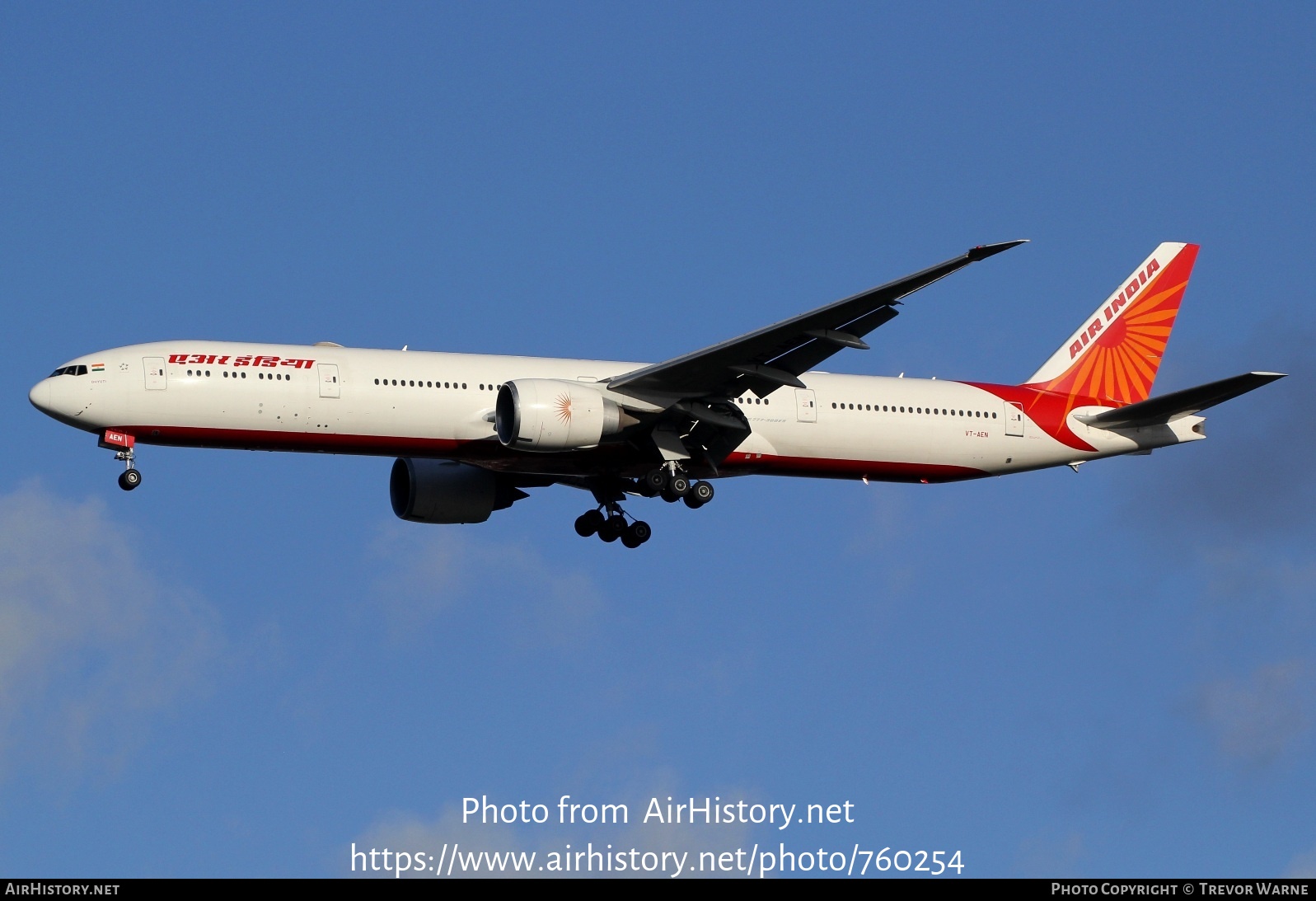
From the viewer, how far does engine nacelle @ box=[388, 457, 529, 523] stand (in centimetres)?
4778

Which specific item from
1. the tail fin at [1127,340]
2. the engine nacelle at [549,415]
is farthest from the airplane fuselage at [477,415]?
the tail fin at [1127,340]

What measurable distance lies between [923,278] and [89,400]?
59.3 ft

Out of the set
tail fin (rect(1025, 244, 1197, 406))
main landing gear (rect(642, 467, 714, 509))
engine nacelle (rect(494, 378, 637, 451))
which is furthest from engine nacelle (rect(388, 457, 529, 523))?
tail fin (rect(1025, 244, 1197, 406))

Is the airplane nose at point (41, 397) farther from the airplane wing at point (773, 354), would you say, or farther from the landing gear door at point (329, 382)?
the airplane wing at point (773, 354)

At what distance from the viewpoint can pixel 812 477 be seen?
46.4 metres

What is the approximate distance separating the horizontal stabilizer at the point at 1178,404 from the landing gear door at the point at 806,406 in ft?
25.0

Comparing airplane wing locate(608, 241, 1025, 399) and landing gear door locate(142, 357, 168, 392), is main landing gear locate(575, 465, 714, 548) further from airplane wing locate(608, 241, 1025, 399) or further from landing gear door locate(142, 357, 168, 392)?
landing gear door locate(142, 357, 168, 392)

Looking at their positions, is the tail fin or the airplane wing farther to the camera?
the tail fin

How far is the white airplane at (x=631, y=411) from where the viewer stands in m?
40.7

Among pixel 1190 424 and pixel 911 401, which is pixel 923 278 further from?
pixel 1190 424

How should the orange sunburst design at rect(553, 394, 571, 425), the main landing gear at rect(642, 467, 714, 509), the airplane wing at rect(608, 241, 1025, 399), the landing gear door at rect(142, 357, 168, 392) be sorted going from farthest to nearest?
the main landing gear at rect(642, 467, 714, 509), the orange sunburst design at rect(553, 394, 571, 425), the landing gear door at rect(142, 357, 168, 392), the airplane wing at rect(608, 241, 1025, 399)

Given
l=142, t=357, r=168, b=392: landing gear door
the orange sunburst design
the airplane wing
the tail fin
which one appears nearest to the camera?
the airplane wing

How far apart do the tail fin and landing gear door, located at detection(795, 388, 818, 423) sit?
7263 millimetres

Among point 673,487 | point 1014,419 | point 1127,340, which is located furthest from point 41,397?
point 1127,340
